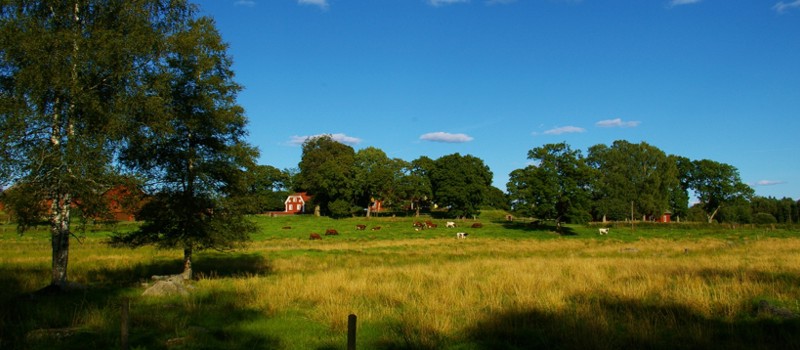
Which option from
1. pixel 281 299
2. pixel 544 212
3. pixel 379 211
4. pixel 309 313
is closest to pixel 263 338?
pixel 309 313

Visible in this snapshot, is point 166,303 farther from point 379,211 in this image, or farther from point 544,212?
point 379,211

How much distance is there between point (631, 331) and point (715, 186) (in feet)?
391

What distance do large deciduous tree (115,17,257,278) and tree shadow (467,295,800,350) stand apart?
1345cm

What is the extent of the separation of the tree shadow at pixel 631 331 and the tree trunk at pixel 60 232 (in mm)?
12576

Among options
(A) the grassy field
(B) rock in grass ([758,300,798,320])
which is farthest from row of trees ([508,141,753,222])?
(B) rock in grass ([758,300,798,320])

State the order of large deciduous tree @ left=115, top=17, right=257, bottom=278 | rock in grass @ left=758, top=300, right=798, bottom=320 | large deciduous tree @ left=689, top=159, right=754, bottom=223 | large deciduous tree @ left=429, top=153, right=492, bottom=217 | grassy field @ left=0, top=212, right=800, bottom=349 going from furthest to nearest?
large deciduous tree @ left=689, top=159, right=754, bottom=223 → large deciduous tree @ left=429, top=153, right=492, bottom=217 → large deciduous tree @ left=115, top=17, right=257, bottom=278 → rock in grass @ left=758, top=300, right=798, bottom=320 → grassy field @ left=0, top=212, right=800, bottom=349

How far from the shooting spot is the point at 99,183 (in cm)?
1416

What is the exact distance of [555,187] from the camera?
64875mm

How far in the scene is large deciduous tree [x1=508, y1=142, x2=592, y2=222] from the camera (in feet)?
210

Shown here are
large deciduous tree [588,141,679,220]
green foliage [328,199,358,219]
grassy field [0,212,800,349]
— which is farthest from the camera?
large deciduous tree [588,141,679,220]

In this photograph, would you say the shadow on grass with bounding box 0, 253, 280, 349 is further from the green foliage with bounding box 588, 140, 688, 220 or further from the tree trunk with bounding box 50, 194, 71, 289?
the green foliage with bounding box 588, 140, 688, 220

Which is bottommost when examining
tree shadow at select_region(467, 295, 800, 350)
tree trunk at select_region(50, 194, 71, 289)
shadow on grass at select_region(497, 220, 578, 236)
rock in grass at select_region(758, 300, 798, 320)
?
shadow on grass at select_region(497, 220, 578, 236)

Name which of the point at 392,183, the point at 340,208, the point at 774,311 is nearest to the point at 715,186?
the point at 392,183

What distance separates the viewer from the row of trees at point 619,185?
64.9 m
